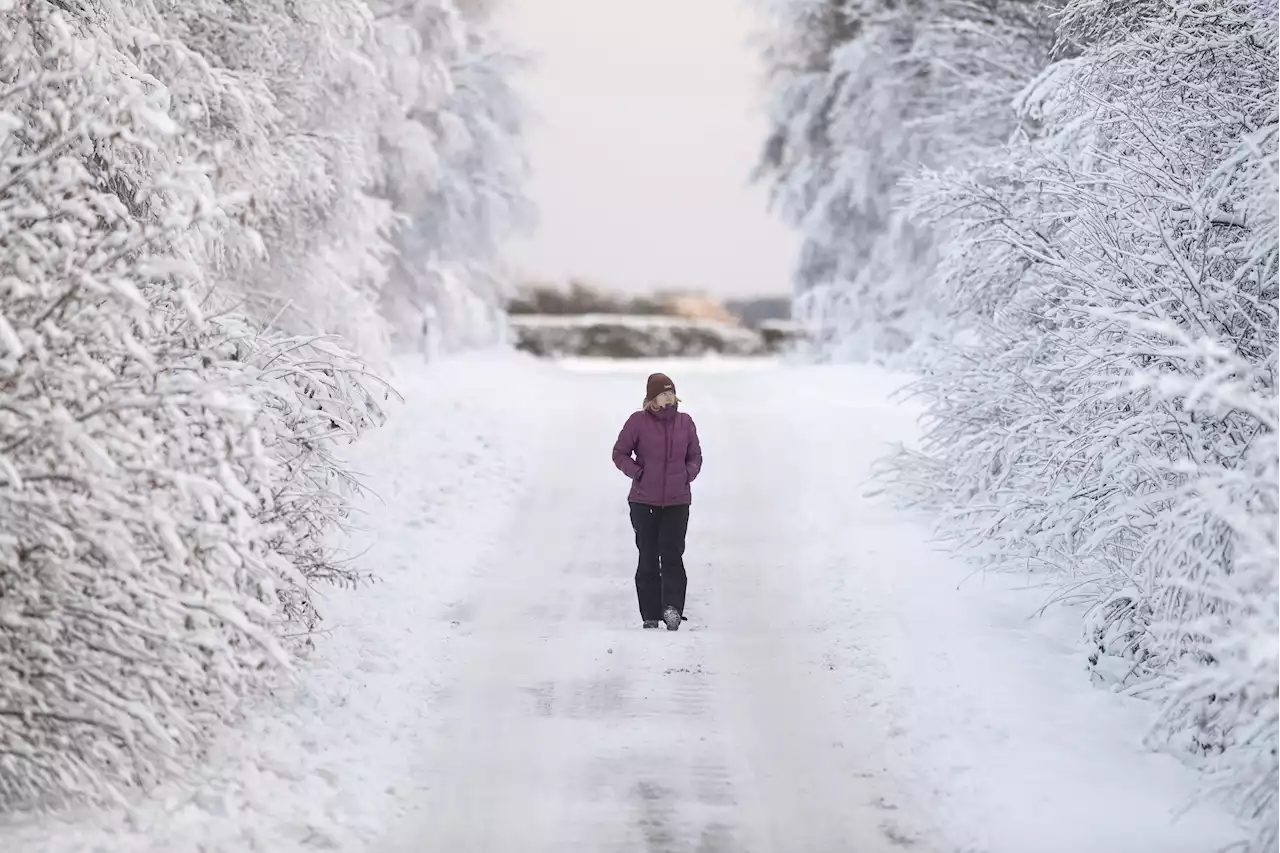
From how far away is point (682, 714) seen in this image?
783 centimetres

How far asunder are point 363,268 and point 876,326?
451 inches

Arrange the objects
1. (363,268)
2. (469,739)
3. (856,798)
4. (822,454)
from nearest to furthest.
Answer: (856,798), (469,739), (822,454), (363,268)

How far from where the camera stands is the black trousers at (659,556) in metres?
9.67

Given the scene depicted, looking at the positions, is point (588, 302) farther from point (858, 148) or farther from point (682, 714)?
point (682, 714)

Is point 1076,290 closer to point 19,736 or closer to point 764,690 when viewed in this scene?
point 764,690

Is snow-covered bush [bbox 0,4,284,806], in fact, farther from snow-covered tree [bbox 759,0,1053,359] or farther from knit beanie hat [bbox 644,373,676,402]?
snow-covered tree [bbox 759,0,1053,359]

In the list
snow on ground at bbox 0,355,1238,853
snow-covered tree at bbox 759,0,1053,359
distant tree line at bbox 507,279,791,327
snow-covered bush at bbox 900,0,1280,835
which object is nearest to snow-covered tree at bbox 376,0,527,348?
snow-covered tree at bbox 759,0,1053,359

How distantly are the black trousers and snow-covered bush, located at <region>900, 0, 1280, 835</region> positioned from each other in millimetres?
2162

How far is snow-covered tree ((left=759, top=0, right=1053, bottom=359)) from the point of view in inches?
924

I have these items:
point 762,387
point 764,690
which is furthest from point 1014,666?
point 762,387

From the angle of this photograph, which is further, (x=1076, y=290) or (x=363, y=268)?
(x=363, y=268)

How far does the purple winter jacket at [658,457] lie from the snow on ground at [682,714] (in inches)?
38.4

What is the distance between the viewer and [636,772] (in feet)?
22.7

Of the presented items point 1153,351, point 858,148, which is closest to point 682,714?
point 1153,351
